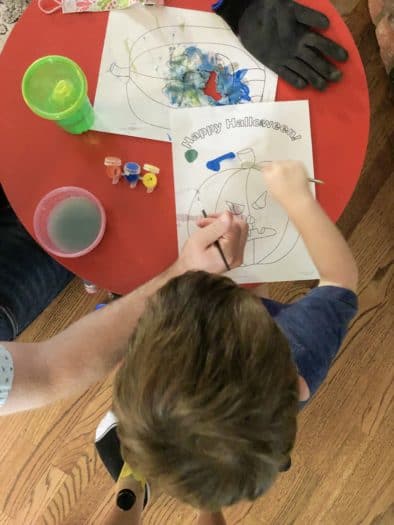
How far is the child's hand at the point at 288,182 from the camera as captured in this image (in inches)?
31.2

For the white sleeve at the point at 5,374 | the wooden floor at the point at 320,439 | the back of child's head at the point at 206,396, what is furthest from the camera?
the wooden floor at the point at 320,439

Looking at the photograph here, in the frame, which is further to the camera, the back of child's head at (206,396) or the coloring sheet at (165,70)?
the coloring sheet at (165,70)

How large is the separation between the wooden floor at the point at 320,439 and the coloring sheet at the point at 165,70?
55 centimetres

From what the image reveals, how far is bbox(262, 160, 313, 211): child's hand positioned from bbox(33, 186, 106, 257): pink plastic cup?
0.84 feet

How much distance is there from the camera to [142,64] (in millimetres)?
856

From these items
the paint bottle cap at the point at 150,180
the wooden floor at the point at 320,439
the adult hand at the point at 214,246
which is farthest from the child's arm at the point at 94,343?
the wooden floor at the point at 320,439

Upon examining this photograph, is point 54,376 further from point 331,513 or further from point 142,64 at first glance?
point 331,513

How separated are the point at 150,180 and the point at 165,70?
18 cm

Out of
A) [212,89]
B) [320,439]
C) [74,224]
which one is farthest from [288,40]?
[320,439]

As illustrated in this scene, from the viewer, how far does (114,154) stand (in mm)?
841

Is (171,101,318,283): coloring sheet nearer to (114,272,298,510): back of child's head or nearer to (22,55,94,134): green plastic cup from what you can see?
(22,55,94,134): green plastic cup

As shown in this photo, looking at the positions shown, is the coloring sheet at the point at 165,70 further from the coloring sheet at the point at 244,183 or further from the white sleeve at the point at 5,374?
the white sleeve at the point at 5,374

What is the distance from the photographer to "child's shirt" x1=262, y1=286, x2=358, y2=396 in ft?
2.67

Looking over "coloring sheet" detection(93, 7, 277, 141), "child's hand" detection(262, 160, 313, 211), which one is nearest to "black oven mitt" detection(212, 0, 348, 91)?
"coloring sheet" detection(93, 7, 277, 141)
